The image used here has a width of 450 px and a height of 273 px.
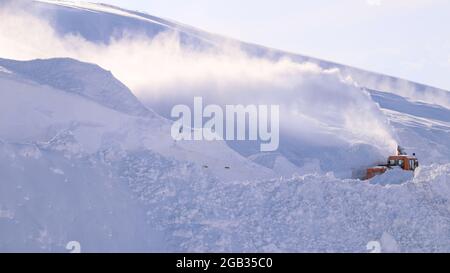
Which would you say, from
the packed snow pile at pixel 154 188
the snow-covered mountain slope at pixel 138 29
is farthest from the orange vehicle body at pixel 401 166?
the snow-covered mountain slope at pixel 138 29

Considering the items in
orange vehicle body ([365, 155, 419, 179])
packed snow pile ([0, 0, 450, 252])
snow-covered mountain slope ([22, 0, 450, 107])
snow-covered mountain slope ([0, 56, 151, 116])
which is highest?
snow-covered mountain slope ([22, 0, 450, 107])

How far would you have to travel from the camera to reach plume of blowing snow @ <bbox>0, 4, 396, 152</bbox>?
2488 cm

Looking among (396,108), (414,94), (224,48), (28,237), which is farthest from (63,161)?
(414,94)

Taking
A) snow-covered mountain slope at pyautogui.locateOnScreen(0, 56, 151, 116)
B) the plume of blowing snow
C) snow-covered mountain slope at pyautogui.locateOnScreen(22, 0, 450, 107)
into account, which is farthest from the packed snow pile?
snow-covered mountain slope at pyautogui.locateOnScreen(22, 0, 450, 107)

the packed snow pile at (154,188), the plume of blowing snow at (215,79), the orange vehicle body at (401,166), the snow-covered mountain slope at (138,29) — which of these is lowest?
the packed snow pile at (154,188)

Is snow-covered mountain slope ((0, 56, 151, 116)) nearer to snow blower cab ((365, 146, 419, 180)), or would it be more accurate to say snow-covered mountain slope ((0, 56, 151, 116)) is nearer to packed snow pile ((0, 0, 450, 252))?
packed snow pile ((0, 0, 450, 252))

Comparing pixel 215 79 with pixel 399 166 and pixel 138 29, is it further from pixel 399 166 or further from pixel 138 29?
pixel 399 166

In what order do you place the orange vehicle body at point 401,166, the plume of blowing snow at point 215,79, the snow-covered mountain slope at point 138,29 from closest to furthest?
the orange vehicle body at point 401,166 → the plume of blowing snow at point 215,79 → the snow-covered mountain slope at point 138,29

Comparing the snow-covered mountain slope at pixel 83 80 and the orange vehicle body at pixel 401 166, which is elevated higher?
the snow-covered mountain slope at pixel 83 80

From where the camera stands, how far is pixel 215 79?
2641 cm

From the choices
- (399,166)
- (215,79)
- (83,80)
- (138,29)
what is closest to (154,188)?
(83,80)

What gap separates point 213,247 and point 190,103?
10.7 meters

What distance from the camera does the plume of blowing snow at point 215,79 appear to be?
2488cm

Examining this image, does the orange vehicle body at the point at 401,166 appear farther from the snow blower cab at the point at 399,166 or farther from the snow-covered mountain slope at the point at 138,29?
the snow-covered mountain slope at the point at 138,29
